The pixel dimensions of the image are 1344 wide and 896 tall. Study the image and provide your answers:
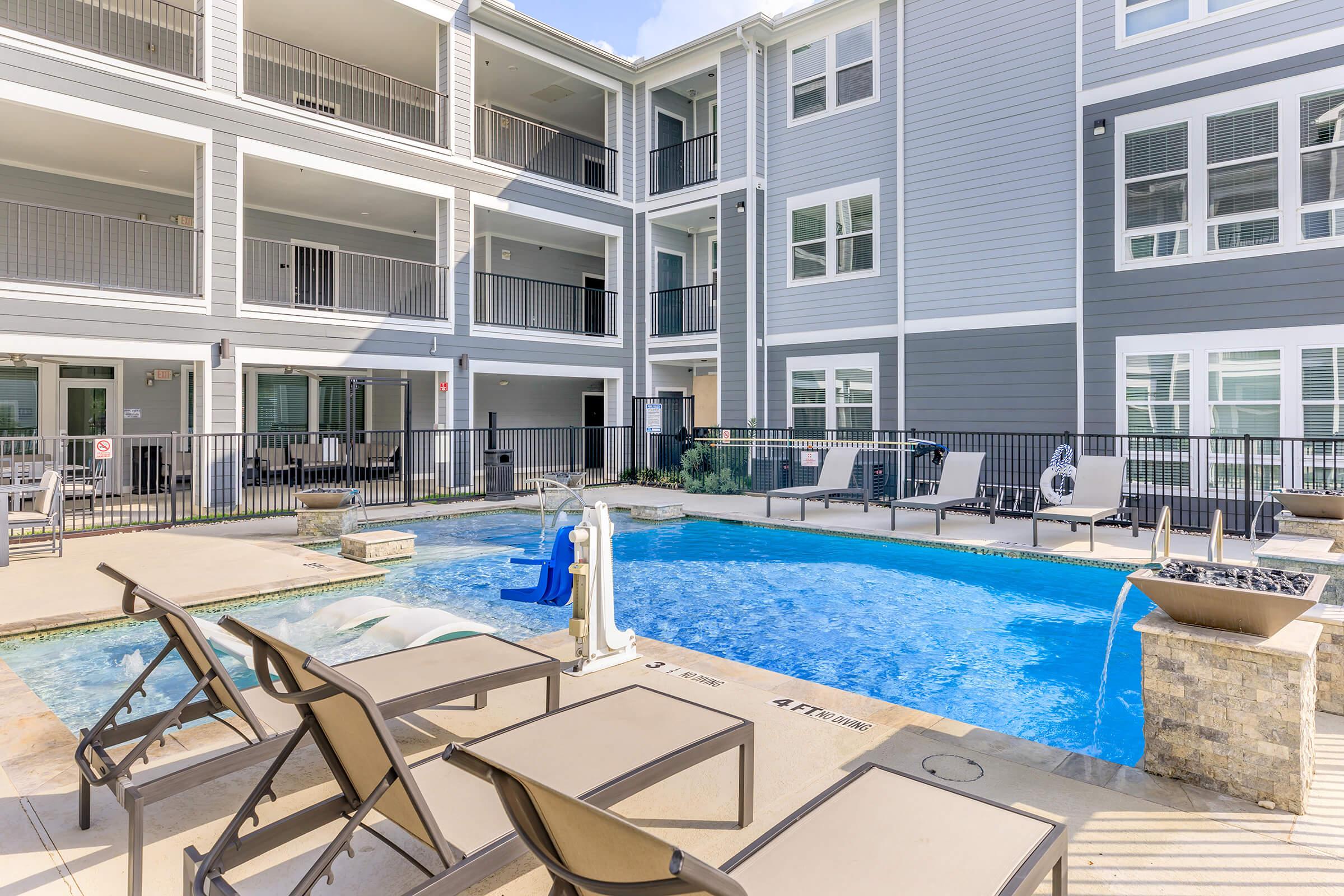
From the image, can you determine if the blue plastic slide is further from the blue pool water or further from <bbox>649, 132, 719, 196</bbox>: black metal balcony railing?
<bbox>649, 132, 719, 196</bbox>: black metal balcony railing

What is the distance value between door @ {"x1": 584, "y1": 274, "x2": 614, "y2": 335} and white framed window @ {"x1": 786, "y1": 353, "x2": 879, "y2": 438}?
16.4 feet

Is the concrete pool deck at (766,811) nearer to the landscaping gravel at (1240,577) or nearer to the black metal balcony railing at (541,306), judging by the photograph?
the landscaping gravel at (1240,577)

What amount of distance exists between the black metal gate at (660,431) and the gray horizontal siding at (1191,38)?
9024mm

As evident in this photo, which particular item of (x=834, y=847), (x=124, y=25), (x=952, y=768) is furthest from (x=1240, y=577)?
(x=124, y=25)

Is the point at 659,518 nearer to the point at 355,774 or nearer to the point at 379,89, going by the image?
the point at 355,774

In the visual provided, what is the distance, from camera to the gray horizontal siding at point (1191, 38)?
32.4 feet

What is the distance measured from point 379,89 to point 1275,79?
16.4 metres

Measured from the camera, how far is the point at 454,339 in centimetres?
1515

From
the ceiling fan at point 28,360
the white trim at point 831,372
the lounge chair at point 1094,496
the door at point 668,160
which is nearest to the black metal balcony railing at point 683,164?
the door at point 668,160

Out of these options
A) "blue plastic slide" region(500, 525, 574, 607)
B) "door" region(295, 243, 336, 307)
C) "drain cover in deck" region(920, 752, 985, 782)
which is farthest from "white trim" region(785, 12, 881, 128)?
"drain cover in deck" region(920, 752, 985, 782)

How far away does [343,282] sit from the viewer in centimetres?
1688

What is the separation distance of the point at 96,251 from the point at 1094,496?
16595 mm

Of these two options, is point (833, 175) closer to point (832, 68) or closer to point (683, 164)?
point (832, 68)

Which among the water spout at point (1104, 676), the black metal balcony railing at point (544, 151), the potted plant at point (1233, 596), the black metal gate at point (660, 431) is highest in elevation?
the black metal balcony railing at point (544, 151)
